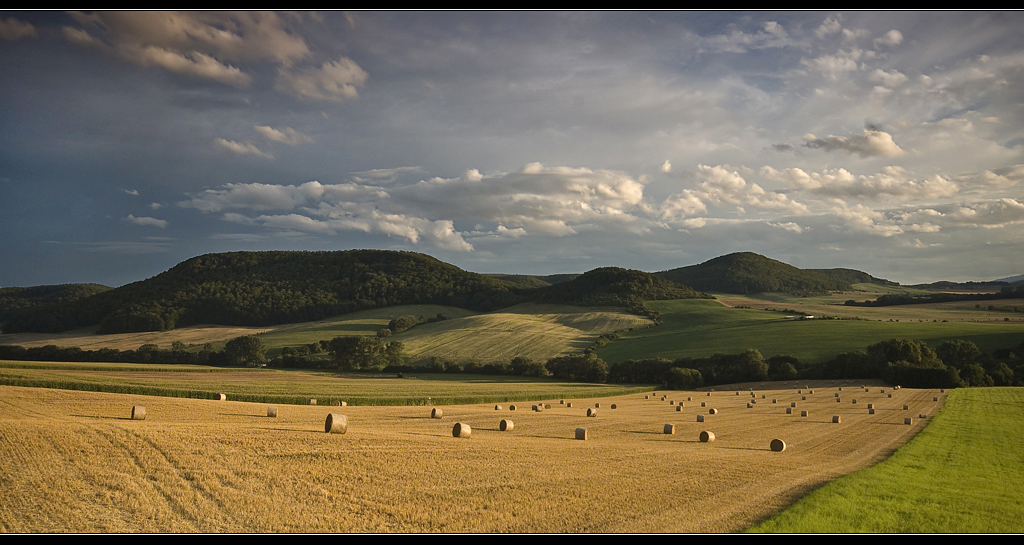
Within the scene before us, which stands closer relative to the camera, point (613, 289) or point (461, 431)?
point (461, 431)

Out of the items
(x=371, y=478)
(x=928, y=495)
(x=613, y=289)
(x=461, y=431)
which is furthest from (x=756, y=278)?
(x=371, y=478)

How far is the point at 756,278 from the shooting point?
17712cm

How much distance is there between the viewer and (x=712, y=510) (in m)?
12.4

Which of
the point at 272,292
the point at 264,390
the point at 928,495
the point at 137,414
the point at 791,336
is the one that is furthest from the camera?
the point at 272,292

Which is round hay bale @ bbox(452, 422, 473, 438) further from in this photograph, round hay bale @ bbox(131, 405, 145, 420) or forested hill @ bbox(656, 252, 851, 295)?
forested hill @ bbox(656, 252, 851, 295)

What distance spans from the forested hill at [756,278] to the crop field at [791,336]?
209 feet

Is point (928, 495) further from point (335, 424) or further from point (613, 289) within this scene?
point (613, 289)

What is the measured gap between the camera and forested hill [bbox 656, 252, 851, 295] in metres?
172

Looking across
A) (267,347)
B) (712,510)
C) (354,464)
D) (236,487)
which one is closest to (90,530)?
(236,487)

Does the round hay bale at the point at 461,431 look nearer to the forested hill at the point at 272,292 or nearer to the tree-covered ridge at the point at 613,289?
the tree-covered ridge at the point at 613,289

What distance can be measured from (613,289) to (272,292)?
3182 inches

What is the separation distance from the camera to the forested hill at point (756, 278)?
564 feet

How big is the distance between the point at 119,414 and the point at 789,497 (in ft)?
73.2

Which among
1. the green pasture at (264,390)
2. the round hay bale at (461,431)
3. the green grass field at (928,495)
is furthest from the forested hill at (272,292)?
the green grass field at (928,495)
